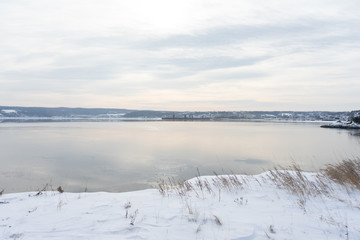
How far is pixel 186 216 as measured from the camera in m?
4.77

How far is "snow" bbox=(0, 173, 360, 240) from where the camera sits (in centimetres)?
401

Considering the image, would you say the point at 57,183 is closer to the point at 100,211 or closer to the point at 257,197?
the point at 100,211

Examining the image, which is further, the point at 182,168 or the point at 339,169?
the point at 182,168

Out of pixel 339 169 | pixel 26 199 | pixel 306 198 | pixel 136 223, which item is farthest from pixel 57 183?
pixel 339 169

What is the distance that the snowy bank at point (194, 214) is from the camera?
4.02 m

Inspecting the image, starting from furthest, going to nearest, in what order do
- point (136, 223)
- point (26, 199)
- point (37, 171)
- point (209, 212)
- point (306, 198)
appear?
point (37, 171) < point (26, 199) < point (306, 198) < point (209, 212) < point (136, 223)

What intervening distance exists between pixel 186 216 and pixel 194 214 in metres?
0.17

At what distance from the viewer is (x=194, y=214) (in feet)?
15.9

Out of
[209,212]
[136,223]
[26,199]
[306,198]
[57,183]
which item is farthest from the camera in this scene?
[57,183]

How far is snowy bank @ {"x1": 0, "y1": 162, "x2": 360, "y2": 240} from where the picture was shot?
4020mm

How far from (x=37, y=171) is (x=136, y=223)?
36.7ft

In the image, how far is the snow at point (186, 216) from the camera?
401 centimetres

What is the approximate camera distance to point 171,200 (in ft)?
20.0

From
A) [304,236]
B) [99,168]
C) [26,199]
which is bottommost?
[99,168]
